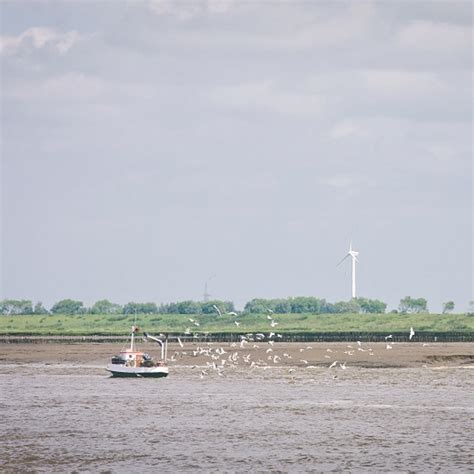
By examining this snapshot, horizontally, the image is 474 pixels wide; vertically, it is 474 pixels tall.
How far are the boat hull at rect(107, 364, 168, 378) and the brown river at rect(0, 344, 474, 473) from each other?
0.98 meters

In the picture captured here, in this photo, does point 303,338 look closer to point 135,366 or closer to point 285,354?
point 285,354

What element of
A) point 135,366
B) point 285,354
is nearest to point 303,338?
point 285,354

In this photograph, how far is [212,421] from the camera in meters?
62.5

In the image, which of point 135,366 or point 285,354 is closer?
point 135,366

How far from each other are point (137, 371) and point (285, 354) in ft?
81.8

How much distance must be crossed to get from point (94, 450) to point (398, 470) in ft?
42.4

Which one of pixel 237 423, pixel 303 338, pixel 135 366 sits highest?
pixel 303 338

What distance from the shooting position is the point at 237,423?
202ft

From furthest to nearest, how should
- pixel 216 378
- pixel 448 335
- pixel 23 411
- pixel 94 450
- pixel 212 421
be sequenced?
pixel 448 335
pixel 216 378
pixel 23 411
pixel 212 421
pixel 94 450

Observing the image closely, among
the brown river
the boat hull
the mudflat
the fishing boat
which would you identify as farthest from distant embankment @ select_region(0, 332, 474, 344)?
the boat hull

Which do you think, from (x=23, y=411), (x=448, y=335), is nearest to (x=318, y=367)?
(x=23, y=411)

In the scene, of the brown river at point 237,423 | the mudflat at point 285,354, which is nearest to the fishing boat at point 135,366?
the brown river at point 237,423

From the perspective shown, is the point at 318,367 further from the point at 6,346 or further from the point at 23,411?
the point at 6,346

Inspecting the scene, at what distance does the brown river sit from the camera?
49.7m
